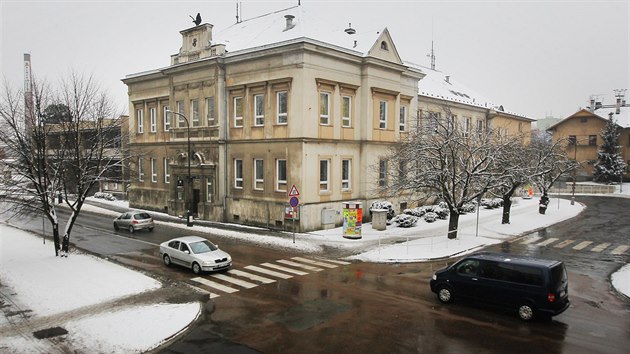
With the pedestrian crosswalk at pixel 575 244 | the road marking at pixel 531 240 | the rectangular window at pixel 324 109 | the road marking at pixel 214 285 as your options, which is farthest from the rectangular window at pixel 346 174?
the road marking at pixel 214 285

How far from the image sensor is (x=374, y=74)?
109 feet

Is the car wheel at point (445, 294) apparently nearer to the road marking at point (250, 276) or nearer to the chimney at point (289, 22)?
the road marking at point (250, 276)

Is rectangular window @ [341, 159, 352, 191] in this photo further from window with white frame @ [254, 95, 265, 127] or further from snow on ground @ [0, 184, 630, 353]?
window with white frame @ [254, 95, 265, 127]

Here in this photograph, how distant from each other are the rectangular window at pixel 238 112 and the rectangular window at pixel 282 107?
3698mm

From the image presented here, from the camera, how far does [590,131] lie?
75.9 metres

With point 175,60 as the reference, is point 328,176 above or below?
below

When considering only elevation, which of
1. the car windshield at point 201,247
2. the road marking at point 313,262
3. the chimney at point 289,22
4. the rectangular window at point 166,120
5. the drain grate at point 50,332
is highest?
the chimney at point 289,22

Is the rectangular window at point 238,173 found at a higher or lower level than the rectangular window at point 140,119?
lower

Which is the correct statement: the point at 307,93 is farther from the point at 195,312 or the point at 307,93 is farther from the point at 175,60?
the point at 195,312

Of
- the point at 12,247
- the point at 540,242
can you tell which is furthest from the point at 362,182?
the point at 12,247

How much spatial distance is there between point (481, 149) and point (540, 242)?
7.04 m

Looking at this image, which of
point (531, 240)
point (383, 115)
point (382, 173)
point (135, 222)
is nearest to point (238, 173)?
point (135, 222)

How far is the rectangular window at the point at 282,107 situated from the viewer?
30312 mm

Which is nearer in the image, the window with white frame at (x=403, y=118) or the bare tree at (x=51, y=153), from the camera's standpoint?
the bare tree at (x=51, y=153)
